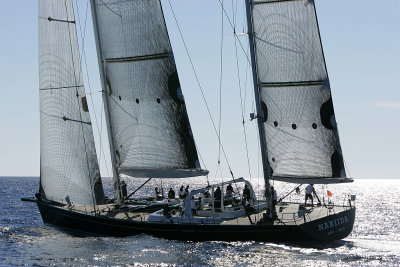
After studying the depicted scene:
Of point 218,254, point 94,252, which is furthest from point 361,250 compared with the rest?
point 94,252

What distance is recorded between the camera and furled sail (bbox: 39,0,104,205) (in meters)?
35.8

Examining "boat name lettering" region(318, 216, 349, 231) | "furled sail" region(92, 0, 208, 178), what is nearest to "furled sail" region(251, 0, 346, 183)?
"boat name lettering" region(318, 216, 349, 231)

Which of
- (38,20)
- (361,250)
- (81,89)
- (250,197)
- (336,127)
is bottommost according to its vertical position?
(361,250)

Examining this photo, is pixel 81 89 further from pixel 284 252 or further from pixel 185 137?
pixel 284 252

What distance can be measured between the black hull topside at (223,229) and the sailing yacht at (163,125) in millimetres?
58

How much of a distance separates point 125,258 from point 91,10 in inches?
572

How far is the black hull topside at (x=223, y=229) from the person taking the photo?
2956cm

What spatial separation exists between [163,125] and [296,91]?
7.41 meters

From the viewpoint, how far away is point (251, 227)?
29.9 m

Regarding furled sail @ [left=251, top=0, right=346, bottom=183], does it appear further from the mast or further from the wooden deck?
the wooden deck

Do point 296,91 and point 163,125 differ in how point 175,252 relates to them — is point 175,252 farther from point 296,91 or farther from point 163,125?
point 296,91

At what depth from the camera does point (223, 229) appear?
1199 inches

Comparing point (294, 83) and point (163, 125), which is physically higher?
point (294, 83)

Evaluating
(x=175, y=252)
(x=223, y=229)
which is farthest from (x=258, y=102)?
A: (x=175, y=252)
